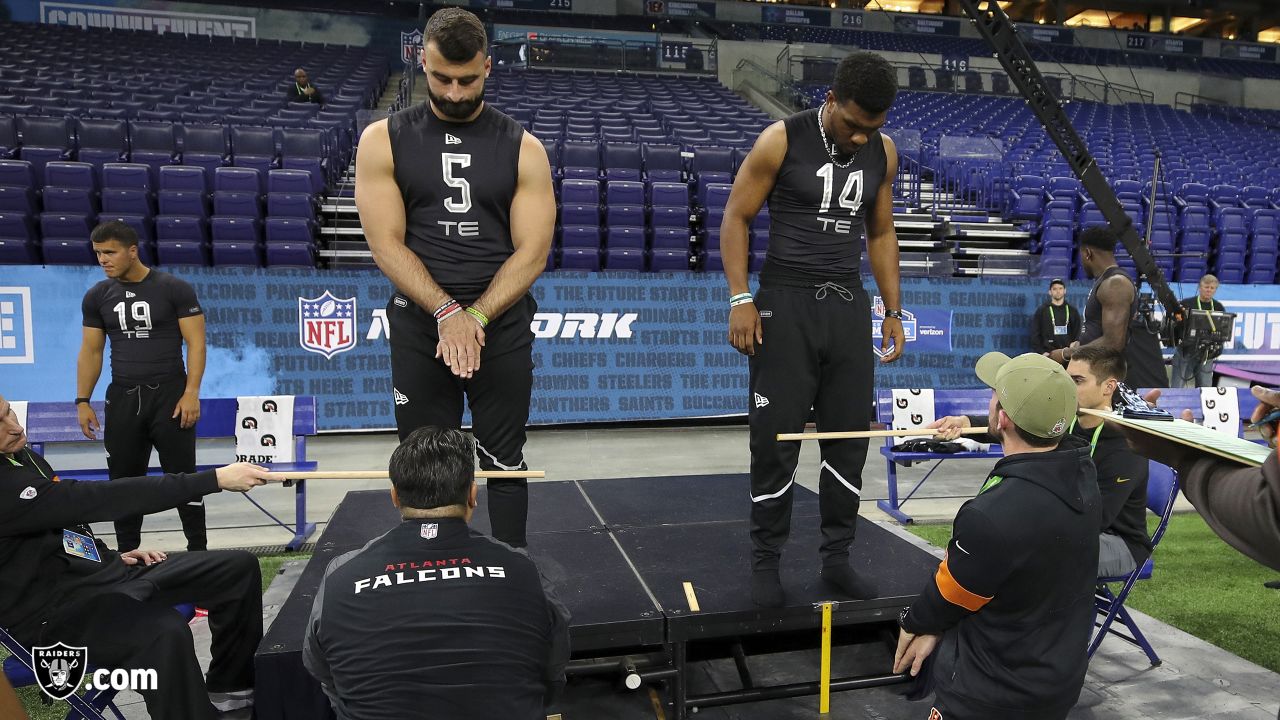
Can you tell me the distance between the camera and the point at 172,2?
64.2 feet

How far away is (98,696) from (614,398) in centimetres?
618

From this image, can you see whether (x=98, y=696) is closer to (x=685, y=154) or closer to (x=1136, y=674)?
(x=1136, y=674)

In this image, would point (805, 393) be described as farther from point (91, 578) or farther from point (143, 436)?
point (143, 436)

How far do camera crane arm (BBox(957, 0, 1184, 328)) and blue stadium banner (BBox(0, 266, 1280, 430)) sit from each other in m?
0.98

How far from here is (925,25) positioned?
1009 inches

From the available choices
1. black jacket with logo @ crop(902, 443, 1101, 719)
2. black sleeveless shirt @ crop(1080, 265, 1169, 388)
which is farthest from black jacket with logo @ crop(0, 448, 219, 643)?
black sleeveless shirt @ crop(1080, 265, 1169, 388)

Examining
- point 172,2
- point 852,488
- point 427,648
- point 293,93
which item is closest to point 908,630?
point 852,488

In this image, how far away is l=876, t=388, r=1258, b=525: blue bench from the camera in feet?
20.1

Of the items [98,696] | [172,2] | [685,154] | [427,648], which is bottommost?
[98,696]

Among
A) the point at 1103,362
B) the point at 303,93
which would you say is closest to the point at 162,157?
the point at 303,93

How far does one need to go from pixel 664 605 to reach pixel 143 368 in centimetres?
326

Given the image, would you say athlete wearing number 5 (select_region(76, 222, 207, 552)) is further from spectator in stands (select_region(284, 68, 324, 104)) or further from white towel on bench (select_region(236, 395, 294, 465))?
spectator in stands (select_region(284, 68, 324, 104))

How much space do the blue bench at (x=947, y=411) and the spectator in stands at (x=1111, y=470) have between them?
2257mm

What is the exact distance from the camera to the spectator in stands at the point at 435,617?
6.24 feet
